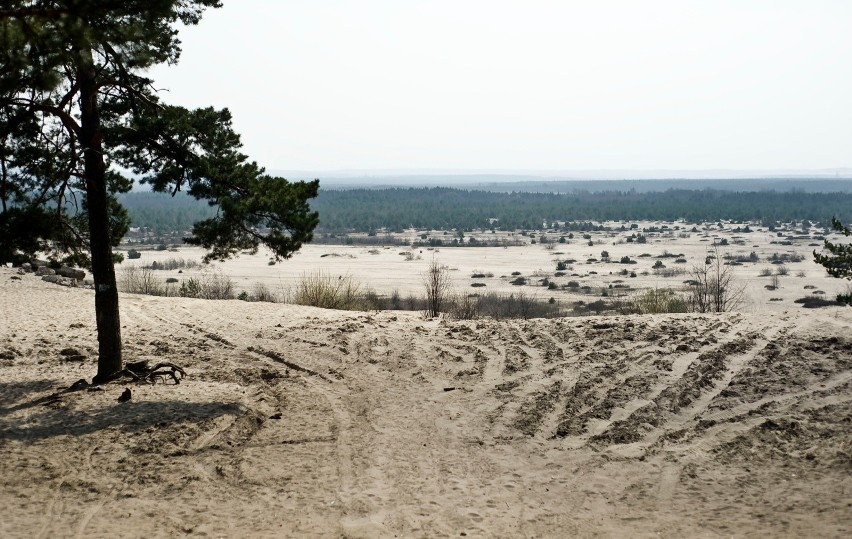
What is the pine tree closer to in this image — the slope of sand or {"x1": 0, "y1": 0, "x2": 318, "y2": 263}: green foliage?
{"x1": 0, "y1": 0, "x2": 318, "y2": 263}: green foliage

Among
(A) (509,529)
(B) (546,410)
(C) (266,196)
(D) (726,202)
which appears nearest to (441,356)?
(B) (546,410)

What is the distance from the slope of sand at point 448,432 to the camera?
618 centimetres

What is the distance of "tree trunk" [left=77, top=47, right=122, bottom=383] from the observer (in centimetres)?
871

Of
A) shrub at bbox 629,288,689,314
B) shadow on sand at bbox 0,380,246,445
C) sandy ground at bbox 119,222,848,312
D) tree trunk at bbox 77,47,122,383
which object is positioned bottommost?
sandy ground at bbox 119,222,848,312

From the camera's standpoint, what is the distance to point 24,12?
17.9 ft

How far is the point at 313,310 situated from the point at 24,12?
956cm

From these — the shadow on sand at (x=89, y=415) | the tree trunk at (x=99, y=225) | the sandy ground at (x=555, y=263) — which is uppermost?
the tree trunk at (x=99, y=225)

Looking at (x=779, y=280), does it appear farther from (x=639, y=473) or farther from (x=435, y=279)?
(x=639, y=473)

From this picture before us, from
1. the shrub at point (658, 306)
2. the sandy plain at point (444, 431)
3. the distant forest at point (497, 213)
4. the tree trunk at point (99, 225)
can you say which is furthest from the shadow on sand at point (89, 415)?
the distant forest at point (497, 213)

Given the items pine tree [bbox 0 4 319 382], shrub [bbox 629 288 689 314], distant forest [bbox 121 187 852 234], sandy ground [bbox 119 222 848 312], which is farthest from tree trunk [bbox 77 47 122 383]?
distant forest [bbox 121 187 852 234]

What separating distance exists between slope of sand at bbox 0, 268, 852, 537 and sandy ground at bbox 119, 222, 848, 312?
47.2 feet

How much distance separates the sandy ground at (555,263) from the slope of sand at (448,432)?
14374 mm

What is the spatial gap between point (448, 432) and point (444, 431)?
0.05 metres

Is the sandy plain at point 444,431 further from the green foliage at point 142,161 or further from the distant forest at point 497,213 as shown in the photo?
the distant forest at point 497,213
